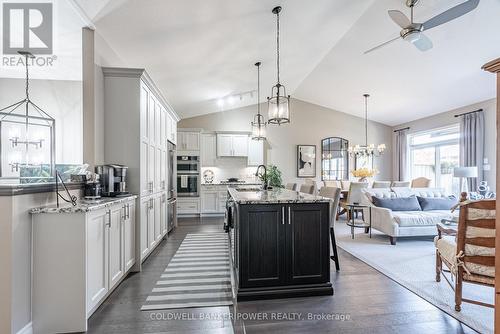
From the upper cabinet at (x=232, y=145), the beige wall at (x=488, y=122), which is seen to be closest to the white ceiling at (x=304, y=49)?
the beige wall at (x=488, y=122)

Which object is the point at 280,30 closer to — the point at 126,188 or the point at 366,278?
the point at 126,188

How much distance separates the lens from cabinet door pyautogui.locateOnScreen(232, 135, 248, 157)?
7484 millimetres

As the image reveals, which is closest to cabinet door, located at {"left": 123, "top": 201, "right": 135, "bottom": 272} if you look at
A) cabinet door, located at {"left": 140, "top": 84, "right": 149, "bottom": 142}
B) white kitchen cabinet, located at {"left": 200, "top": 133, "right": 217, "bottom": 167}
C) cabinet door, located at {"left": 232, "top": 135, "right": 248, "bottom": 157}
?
cabinet door, located at {"left": 140, "top": 84, "right": 149, "bottom": 142}

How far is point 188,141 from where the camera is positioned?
7.02m

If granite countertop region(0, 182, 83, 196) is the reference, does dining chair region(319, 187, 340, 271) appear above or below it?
below

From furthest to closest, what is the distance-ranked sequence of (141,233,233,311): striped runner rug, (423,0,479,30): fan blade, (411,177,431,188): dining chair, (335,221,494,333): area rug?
(411,177,431,188): dining chair < (423,0,479,30): fan blade < (141,233,233,311): striped runner rug < (335,221,494,333): area rug

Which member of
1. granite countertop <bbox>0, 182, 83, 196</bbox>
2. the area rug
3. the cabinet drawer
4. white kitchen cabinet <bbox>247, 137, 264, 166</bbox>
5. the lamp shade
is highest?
white kitchen cabinet <bbox>247, 137, 264, 166</bbox>

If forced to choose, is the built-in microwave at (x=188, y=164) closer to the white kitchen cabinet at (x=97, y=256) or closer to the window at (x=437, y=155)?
the white kitchen cabinet at (x=97, y=256)

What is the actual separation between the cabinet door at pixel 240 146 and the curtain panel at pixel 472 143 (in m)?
5.47

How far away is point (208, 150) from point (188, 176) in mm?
1029

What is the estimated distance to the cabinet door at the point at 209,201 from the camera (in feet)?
23.1

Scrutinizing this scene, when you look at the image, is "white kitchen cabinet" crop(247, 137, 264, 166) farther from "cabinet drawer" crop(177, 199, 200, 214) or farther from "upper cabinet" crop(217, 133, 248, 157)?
"cabinet drawer" crop(177, 199, 200, 214)

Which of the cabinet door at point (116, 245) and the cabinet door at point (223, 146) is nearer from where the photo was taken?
the cabinet door at point (116, 245)

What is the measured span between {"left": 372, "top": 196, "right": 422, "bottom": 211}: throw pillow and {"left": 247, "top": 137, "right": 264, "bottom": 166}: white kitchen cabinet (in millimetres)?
3645
